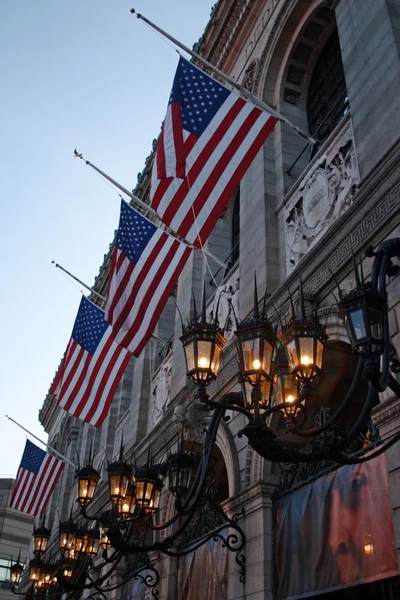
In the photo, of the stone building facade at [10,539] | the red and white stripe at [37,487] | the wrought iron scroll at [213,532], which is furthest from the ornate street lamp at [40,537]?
the stone building facade at [10,539]

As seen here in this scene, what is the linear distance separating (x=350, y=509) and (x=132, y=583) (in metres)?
9.89

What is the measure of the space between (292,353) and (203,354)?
1106 mm

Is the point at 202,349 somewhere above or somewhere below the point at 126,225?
below

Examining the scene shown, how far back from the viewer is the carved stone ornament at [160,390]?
18.1 meters

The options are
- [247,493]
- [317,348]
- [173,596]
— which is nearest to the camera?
[317,348]

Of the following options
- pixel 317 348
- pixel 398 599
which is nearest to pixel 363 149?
pixel 317 348

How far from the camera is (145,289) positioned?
43.6ft

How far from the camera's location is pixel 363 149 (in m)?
9.80

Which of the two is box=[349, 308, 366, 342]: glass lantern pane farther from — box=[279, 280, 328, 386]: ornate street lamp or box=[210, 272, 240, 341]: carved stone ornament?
box=[210, 272, 240, 341]: carved stone ornament

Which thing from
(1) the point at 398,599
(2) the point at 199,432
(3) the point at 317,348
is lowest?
(1) the point at 398,599

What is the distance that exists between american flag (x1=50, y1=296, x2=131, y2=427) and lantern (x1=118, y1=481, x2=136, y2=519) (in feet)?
15.6

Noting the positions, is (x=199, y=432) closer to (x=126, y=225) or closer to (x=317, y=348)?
(x=126, y=225)

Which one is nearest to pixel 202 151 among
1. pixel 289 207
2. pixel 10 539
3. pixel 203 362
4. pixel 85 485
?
pixel 289 207

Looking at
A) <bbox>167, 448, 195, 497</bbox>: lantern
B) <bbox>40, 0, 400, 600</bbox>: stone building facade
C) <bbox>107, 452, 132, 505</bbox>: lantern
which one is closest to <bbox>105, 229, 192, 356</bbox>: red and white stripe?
<bbox>40, 0, 400, 600</bbox>: stone building facade
